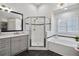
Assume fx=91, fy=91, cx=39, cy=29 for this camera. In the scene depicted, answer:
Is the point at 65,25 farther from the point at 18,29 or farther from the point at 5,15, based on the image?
the point at 5,15

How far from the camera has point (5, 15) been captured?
11.3ft

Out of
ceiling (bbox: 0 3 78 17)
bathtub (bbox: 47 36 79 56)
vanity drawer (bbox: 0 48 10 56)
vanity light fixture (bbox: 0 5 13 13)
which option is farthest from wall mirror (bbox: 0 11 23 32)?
bathtub (bbox: 47 36 79 56)

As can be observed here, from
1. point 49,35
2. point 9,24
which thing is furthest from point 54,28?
point 9,24

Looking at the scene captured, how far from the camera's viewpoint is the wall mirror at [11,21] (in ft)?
11.0

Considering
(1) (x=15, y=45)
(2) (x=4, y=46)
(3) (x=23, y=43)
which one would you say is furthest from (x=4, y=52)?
(3) (x=23, y=43)

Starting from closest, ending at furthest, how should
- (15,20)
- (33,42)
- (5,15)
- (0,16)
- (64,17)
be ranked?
1. (0,16)
2. (5,15)
3. (15,20)
4. (64,17)
5. (33,42)

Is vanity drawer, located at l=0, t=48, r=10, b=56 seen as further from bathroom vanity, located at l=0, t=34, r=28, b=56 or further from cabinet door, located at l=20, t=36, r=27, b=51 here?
cabinet door, located at l=20, t=36, r=27, b=51

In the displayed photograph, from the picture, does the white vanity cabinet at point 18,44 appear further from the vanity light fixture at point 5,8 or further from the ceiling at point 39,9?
the ceiling at point 39,9

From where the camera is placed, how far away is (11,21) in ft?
12.2

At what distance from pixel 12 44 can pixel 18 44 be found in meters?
0.37

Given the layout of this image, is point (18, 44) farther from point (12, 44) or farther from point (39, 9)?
point (39, 9)

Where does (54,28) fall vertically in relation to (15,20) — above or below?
below

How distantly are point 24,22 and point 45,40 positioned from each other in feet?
4.52

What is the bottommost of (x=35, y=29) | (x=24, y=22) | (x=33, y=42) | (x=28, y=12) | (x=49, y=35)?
(x=33, y=42)
